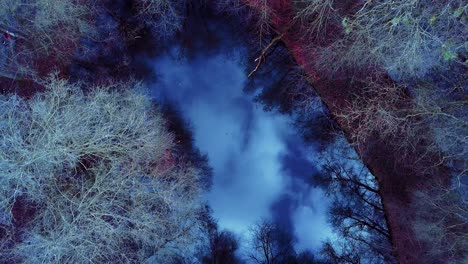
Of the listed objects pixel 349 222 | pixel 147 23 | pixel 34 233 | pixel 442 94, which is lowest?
pixel 34 233

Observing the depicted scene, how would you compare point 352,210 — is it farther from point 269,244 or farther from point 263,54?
point 263,54

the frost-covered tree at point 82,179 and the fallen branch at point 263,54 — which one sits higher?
the fallen branch at point 263,54

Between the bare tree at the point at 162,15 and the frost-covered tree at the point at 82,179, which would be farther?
the bare tree at the point at 162,15

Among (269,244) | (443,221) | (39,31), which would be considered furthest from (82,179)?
(443,221)

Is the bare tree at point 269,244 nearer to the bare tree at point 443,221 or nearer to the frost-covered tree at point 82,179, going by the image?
the frost-covered tree at point 82,179

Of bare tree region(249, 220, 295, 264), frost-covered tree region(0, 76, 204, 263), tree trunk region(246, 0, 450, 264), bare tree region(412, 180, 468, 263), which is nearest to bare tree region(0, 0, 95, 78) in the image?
frost-covered tree region(0, 76, 204, 263)

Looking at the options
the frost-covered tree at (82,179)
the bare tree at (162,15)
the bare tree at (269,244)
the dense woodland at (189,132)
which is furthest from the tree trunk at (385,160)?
the frost-covered tree at (82,179)

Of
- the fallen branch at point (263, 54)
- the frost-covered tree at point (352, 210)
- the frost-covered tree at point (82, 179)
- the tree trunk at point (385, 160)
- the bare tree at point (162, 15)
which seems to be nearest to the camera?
the frost-covered tree at point (82, 179)

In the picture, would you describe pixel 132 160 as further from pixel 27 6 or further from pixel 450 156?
pixel 450 156

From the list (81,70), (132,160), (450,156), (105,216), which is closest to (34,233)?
(105,216)
